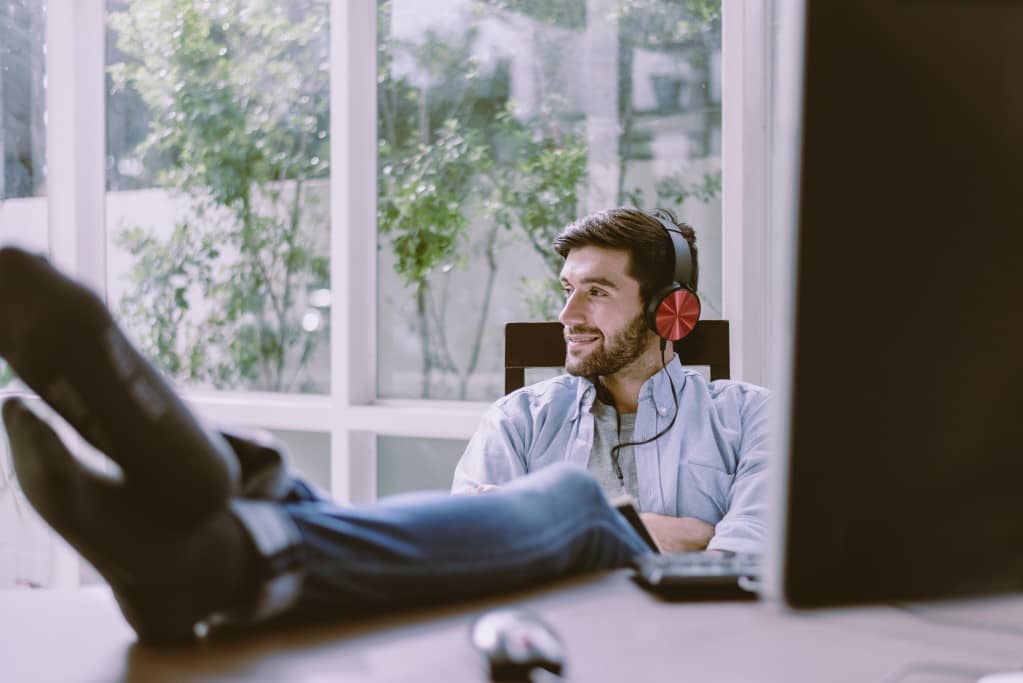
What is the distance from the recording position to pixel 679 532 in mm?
1529

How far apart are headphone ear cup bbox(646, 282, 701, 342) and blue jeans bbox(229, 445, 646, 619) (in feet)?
2.98

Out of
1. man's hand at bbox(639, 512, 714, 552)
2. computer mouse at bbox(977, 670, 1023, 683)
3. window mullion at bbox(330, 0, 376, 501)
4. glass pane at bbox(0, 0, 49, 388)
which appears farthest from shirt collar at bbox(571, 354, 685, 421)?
glass pane at bbox(0, 0, 49, 388)

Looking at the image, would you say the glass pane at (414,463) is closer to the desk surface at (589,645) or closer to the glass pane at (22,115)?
the glass pane at (22,115)

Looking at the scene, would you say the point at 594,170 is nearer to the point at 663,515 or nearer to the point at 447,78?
the point at 447,78

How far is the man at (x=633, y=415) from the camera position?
162 centimetres

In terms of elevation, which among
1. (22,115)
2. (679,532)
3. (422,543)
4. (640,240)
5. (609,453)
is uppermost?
(22,115)

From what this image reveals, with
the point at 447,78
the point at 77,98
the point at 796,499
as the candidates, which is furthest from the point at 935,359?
the point at 77,98

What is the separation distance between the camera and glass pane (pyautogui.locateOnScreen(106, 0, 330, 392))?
273 centimetres

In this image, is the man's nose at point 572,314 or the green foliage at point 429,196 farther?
the green foliage at point 429,196

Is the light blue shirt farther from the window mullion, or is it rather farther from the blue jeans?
the window mullion

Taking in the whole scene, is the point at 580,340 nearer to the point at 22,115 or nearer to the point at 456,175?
the point at 456,175

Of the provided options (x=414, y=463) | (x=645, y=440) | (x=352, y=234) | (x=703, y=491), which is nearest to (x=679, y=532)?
(x=703, y=491)

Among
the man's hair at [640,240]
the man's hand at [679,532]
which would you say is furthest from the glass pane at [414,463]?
the man's hand at [679,532]

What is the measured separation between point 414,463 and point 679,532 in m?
1.28
